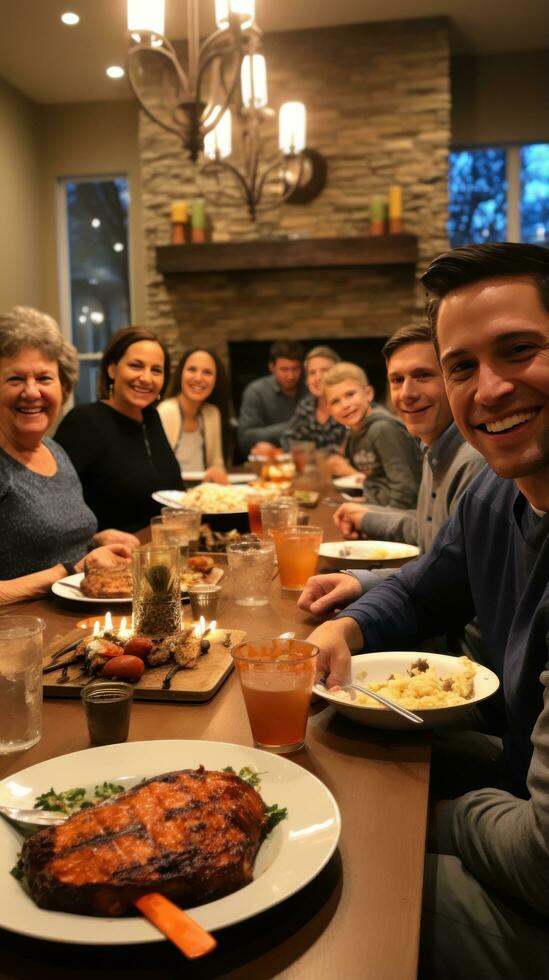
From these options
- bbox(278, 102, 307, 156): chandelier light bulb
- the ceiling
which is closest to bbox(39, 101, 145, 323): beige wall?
the ceiling

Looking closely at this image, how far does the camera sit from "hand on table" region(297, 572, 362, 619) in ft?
5.30

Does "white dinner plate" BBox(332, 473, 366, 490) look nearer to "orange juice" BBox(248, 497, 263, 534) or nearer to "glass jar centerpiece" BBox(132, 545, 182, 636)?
"orange juice" BBox(248, 497, 263, 534)

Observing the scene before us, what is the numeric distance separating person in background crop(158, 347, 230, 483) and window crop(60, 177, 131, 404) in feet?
11.0

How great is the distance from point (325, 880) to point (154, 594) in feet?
2.39

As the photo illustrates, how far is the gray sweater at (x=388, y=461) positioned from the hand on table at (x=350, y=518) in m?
0.69

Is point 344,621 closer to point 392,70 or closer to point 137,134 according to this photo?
point 392,70

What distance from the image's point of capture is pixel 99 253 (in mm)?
8188

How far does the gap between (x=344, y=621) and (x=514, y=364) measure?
0.54 meters

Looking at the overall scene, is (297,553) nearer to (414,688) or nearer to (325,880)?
(414,688)

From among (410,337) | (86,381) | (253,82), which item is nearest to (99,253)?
(86,381)

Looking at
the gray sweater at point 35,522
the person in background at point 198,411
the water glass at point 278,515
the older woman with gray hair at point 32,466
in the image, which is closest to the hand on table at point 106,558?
the older woman with gray hair at point 32,466

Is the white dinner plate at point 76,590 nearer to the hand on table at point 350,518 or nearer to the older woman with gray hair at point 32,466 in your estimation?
the older woman with gray hair at point 32,466

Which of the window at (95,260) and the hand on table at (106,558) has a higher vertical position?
the window at (95,260)

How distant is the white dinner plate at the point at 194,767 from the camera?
67 centimetres
